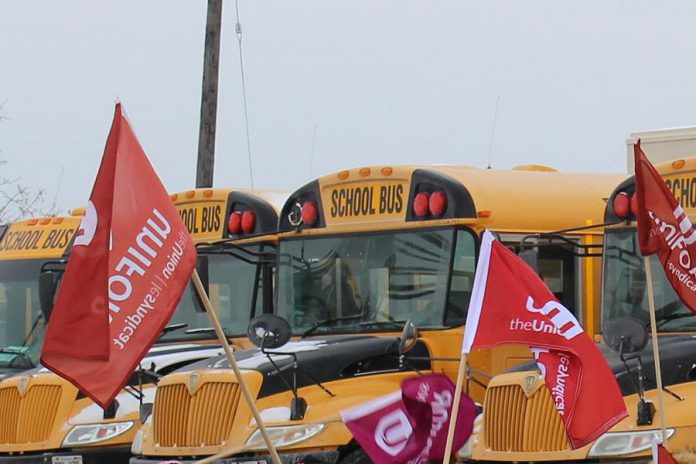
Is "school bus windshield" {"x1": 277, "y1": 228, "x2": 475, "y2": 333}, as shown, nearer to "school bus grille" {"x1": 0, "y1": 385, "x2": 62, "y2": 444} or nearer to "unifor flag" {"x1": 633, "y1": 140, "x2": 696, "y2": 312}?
"school bus grille" {"x1": 0, "y1": 385, "x2": 62, "y2": 444}

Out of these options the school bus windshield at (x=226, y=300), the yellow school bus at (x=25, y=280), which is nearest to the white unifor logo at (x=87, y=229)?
the school bus windshield at (x=226, y=300)

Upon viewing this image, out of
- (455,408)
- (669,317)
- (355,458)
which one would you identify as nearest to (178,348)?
(355,458)

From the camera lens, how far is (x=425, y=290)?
9.95 m

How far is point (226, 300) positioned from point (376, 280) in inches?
85.1

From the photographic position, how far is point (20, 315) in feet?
43.8

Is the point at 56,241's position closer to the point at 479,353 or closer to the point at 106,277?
the point at 479,353

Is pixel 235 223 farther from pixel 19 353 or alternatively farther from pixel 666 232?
pixel 666 232

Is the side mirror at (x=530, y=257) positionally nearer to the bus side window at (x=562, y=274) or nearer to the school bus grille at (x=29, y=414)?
the bus side window at (x=562, y=274)

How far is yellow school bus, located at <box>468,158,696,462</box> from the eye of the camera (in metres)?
8.21

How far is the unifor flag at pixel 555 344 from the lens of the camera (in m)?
7.62

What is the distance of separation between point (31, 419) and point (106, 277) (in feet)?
15.2

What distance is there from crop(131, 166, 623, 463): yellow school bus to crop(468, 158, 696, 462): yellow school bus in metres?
0.43

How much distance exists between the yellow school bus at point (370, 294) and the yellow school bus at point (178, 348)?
858mm

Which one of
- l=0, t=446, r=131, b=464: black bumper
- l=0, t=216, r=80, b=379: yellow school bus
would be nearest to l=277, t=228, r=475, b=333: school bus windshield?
l=0, t=446, r=131, b=464: black bumper
